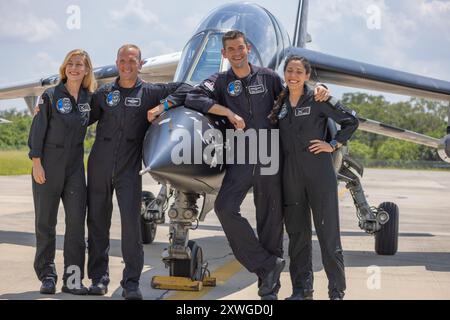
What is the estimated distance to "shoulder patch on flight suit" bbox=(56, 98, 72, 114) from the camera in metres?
6.20

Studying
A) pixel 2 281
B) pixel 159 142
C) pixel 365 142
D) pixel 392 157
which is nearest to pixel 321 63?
pixel 159 142

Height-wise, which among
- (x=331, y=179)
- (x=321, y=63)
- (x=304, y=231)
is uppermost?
(x=321, y=63)

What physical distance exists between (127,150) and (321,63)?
439 cm

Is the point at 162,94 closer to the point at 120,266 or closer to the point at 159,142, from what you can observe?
the point at 159,142

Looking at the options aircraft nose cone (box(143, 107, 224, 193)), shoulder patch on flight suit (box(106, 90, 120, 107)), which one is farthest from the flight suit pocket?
shoulder patch on flight suit (box(106, 90, 120, 107))

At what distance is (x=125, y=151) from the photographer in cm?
607

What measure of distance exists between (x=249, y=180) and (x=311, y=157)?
575 mm

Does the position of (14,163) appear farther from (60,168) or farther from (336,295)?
(336,295)

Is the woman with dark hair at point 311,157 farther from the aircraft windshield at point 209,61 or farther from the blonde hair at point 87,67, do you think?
the blonde hair at point 87,67

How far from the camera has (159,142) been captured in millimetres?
5539

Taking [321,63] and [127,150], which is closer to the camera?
[127,150]

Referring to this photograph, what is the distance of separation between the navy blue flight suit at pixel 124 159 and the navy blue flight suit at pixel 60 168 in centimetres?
15

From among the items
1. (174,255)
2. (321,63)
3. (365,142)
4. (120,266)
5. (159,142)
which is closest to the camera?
(159,142)
